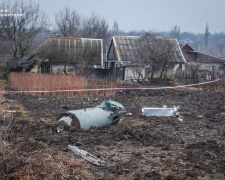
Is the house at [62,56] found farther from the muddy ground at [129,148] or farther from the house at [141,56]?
the muddy ground at [129,148]

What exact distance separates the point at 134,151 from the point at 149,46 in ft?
62.7

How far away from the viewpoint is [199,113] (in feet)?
32.7

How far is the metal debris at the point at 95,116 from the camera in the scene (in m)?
7.29

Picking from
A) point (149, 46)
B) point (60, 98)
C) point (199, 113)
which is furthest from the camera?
point (149, 46)

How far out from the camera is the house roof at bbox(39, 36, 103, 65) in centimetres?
2645

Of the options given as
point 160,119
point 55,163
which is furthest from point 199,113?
point 55,163

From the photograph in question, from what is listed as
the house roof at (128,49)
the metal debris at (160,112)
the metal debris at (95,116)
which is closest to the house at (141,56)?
the house roof at (128,49)

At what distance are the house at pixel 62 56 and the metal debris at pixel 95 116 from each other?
682 inches

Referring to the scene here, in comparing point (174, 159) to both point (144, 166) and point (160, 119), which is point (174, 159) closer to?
point (144, 166)

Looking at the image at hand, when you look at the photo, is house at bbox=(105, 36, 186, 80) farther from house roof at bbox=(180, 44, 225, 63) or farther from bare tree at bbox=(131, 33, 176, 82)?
house roof at bbox=(180, 44, 225, 63)

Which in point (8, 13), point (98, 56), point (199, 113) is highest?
point (8, 13)

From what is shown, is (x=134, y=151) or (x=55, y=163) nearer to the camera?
(x=55, y=163)

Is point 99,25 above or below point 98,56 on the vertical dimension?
above

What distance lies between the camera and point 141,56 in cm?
2416
